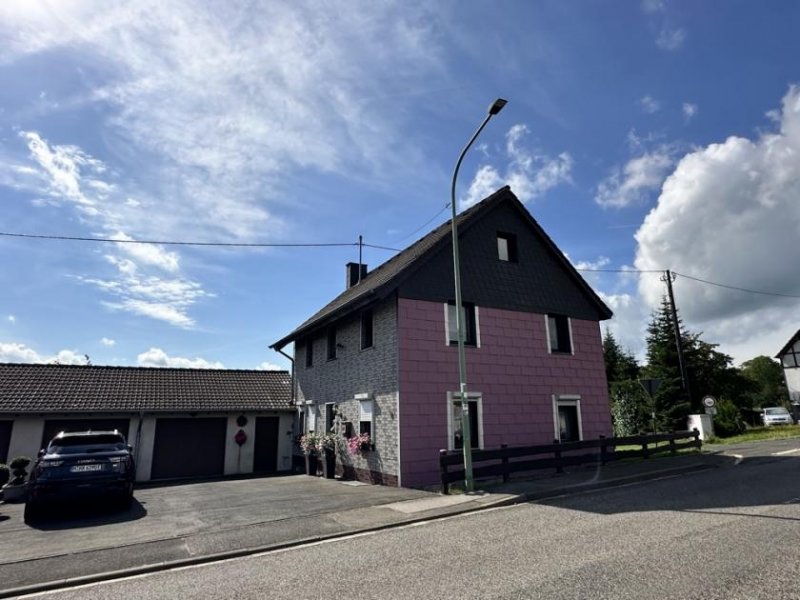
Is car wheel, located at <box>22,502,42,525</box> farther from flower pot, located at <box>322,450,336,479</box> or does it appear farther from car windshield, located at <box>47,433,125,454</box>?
flower pot, located at <box>322,450,336,479</box>

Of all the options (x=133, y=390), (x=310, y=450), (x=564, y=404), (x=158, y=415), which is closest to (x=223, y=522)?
(x=310, y=450)

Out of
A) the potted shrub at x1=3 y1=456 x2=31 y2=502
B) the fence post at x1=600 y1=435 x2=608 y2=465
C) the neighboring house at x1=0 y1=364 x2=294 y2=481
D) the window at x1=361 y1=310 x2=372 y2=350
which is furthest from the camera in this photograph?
the neighboring house at x1=0 y1=364 x2=294 y2=481

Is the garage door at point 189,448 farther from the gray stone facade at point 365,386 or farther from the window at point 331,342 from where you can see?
the window at point 331,342

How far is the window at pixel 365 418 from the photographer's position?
1479 centimetres

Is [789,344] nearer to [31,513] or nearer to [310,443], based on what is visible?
[310,443]

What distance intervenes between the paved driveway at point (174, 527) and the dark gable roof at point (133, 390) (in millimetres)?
7099

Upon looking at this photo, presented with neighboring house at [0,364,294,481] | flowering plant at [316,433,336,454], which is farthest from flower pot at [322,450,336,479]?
neighboring house at [0,364,294,481]

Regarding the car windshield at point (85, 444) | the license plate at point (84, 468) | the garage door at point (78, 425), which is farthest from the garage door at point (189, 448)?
the license plate at point (84, 468)

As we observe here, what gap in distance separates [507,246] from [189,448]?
15.5 meters

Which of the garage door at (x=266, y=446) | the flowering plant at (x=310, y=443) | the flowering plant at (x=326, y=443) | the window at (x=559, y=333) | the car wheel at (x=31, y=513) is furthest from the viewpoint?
the garage door at (x=266, y=446)

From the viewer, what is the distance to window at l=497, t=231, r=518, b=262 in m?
17.2

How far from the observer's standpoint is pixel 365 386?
1562cm

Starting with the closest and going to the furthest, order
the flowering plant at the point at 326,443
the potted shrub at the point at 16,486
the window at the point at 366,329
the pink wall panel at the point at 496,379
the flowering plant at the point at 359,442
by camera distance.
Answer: the potted shrub at the point at 16,486 < the pink wall panel at the point at 496,379 < the flowering plant at the point at 359,442 < the window at the point at 366,329 < the flowering plant at the point at 326,443

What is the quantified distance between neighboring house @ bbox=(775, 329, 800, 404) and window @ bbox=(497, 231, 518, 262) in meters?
45.0
